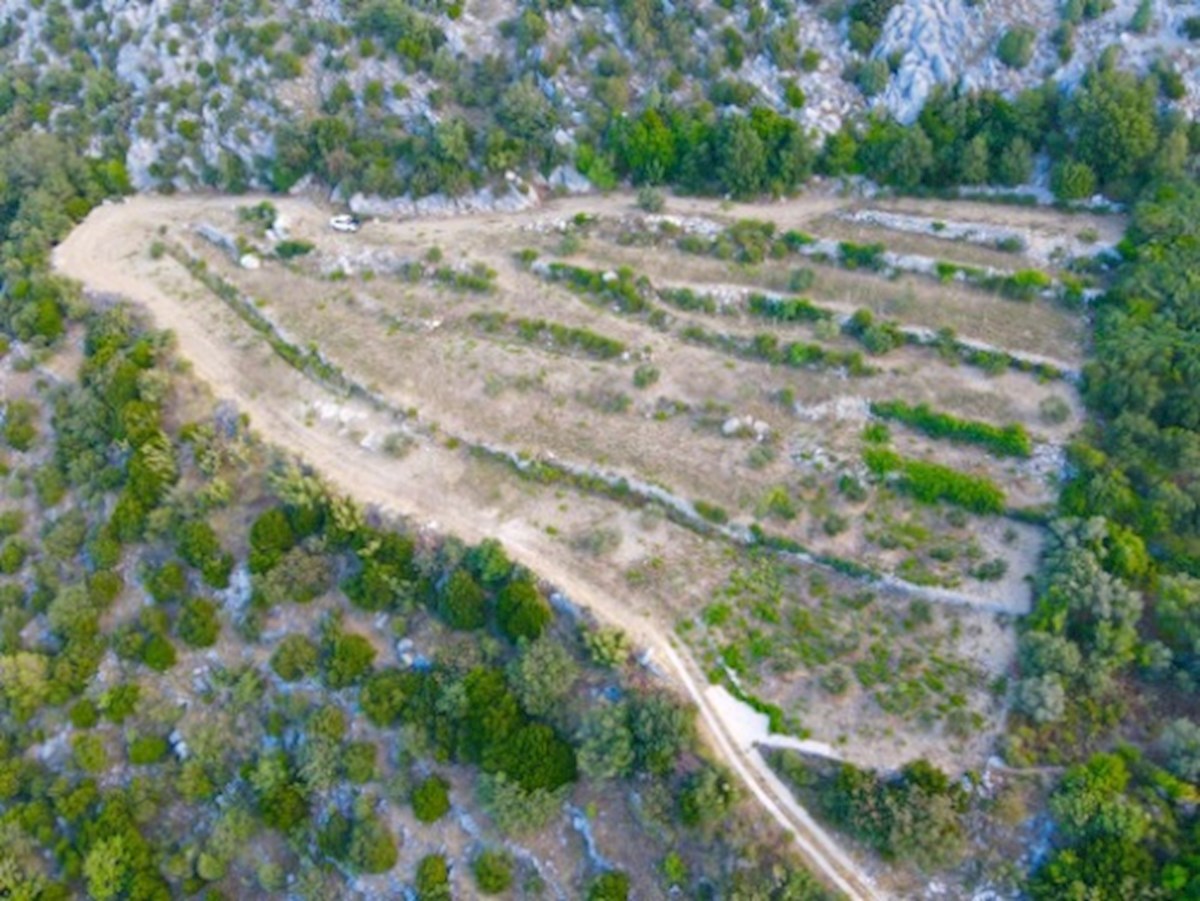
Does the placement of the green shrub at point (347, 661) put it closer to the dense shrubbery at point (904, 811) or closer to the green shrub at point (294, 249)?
the dense shrubbery at point (904, 811)

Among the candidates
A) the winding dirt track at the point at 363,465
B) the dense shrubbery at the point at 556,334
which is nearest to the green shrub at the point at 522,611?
the winding dirt track at the point at 363,465

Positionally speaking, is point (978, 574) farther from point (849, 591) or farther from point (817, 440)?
point (817, 440)

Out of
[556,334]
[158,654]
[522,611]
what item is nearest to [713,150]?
[556,334]

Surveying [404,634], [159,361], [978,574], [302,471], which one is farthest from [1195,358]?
[159,361]

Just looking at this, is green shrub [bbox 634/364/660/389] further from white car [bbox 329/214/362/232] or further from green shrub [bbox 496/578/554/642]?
white car [bbox 329/214/362/232]

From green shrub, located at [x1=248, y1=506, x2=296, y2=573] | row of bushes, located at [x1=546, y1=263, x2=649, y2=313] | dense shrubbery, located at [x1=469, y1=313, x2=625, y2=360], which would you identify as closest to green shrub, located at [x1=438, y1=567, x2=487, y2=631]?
green shrub, located at [x1=248, y1=506, x2=296, y2=573]

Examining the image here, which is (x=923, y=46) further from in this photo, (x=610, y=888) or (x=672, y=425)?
(x=610, y=888)

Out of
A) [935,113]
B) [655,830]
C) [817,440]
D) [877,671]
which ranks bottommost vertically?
[655,830]
